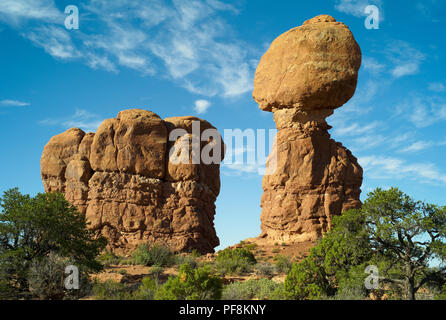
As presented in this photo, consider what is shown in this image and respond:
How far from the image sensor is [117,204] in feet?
96.7

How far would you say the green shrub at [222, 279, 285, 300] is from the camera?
14.3 meters

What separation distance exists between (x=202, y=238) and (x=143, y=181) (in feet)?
19.5

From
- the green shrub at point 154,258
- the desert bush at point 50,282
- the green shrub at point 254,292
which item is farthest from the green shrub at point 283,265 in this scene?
the desert bush at point 50,282

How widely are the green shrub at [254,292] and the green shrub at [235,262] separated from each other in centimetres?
396

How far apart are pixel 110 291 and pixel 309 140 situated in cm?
1718

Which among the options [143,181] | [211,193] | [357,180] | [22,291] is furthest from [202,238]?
[22,291]

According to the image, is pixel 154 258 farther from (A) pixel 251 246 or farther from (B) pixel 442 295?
(B) pixel 442 295

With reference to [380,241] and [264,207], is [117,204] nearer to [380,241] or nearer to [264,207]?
[264,207]

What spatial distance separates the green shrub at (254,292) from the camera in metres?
14.3

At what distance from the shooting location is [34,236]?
17.2 meters

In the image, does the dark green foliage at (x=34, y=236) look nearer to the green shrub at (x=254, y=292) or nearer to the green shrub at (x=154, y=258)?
the green shrub at (x=154, y=258)

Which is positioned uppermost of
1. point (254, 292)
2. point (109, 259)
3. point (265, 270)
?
point (109, 259)

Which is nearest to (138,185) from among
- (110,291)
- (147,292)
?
(110,291)

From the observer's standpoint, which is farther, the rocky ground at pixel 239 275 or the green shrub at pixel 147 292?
the rocky ground at pixel 239 275
